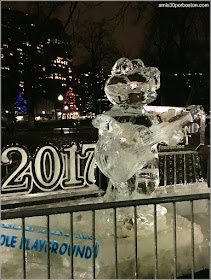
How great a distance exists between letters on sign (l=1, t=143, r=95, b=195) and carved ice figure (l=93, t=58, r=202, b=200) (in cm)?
117

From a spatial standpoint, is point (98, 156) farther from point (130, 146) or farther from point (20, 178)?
point (20, 178)

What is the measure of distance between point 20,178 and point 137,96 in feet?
7.53

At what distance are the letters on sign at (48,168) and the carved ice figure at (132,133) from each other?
117 cm

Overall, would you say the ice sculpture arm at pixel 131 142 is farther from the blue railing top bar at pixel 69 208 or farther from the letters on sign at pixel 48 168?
the letters on sign at pixel 48 168

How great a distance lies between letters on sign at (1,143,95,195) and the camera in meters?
5.30

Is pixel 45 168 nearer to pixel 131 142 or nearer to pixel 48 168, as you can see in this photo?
pixel 48 168

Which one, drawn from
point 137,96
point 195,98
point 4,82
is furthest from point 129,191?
point 4,82

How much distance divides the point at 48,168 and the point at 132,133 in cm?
223

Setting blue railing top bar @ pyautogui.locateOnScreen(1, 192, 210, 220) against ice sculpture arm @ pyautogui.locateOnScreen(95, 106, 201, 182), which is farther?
ice sculpture arm @ pyautogui.locateOnScreen(95, 106, 201, 182)

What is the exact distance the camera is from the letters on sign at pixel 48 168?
5.30 meters

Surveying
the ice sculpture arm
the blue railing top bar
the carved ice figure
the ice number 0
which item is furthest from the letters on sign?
the blue railing top bar

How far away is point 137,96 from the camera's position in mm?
4570

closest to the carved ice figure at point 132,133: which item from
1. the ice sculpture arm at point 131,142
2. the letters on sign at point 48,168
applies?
the ice sculpture arm at point 131,142

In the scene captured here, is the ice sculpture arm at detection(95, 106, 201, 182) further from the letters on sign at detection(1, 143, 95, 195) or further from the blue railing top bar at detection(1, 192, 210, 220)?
the letters on sign at detection(1, 143, 95, 195)
